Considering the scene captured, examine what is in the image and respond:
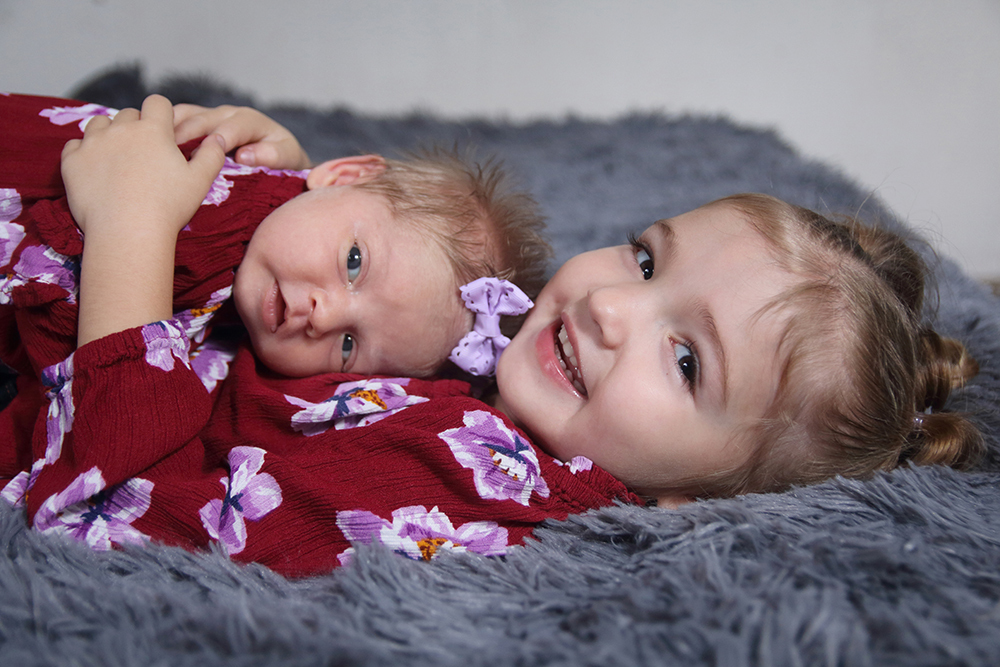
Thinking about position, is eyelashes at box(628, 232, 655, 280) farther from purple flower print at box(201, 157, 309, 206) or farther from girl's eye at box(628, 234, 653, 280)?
purple flower print at box(201, 157, 309, 206)

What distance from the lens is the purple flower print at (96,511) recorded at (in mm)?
822

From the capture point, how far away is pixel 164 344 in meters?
0.92

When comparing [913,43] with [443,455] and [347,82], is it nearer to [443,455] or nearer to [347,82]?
[347,82]

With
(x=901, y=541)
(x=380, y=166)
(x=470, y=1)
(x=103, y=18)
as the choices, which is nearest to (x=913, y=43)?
(x=470, y=1)

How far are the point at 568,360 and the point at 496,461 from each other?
22 cm

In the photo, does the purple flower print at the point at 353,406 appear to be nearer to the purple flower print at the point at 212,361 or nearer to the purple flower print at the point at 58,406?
the purple flower print at the point at 212,361

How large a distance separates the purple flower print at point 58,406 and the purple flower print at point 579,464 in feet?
2.25

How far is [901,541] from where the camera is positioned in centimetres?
72

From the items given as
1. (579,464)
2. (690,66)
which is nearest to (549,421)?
(579,464)

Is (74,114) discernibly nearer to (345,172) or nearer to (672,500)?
(345,172)

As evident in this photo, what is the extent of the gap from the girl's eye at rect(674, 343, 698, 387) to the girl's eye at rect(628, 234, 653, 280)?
0.51 ft

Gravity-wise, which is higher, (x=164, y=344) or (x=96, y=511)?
(x=164, y=344)

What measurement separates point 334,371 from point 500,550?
46 cm

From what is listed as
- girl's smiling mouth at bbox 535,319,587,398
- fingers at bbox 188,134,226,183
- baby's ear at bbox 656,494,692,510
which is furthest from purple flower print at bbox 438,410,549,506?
fingers at bbox 188,134,226,183
